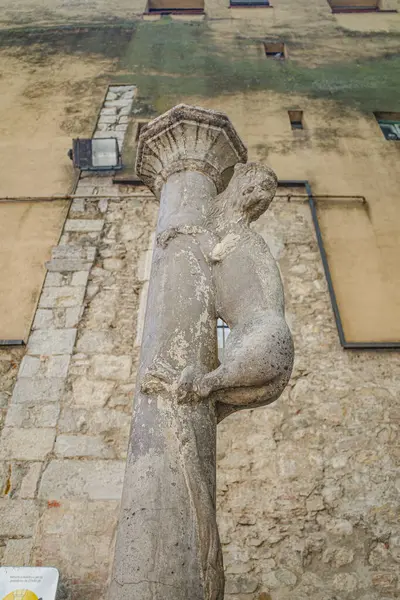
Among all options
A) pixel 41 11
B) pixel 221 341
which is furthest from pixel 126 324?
pixel 41 11

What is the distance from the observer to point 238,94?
27.4ft

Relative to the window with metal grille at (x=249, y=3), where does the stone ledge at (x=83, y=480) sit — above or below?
below

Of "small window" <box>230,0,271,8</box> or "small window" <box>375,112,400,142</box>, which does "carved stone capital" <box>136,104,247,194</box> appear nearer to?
"small window" <box>375,112,400,142</box>

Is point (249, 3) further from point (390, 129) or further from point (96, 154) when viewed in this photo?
point (96, 154)

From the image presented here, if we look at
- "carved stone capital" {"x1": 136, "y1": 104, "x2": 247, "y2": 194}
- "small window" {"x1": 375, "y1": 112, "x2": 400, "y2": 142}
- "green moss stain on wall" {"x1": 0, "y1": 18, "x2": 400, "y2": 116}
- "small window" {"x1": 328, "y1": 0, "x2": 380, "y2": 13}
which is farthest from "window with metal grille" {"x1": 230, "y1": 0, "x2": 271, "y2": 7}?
"carved stone capital" {"x1": 136, "y1": 104, "x2": 247, "y2": 194}

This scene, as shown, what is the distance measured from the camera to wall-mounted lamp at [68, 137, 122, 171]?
6.85 meters

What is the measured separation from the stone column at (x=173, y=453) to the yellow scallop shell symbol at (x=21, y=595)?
202cm

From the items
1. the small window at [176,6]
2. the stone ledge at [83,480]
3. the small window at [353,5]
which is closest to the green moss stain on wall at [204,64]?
the small window at [176,6]

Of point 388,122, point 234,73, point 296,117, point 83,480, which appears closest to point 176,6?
point 234,73

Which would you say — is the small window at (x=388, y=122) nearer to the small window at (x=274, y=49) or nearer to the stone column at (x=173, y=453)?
the small window at (x=274, y=49)

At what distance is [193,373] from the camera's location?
6.45ft

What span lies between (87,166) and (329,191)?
3.36 metres

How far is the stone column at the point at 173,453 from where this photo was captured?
160 cm

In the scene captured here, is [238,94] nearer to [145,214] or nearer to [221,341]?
[145,214]
